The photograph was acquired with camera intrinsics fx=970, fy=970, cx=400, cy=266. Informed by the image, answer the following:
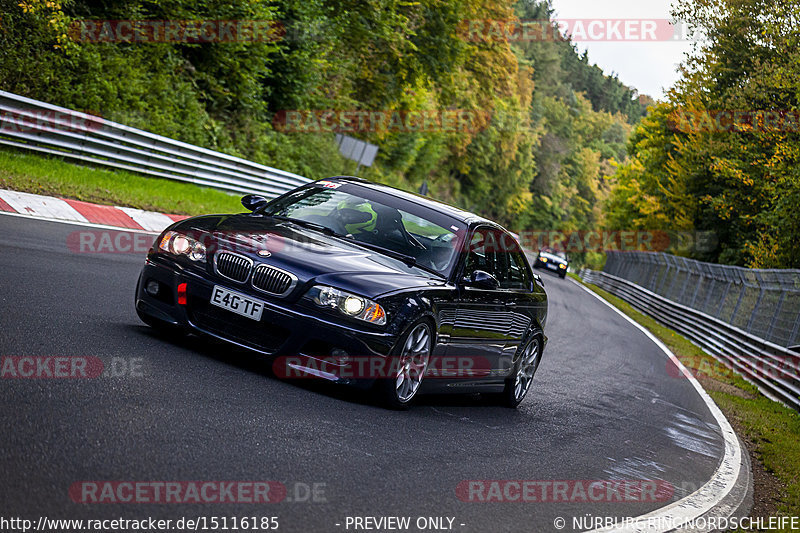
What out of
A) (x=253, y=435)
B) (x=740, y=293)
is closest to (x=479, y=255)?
(x=253, y=435)

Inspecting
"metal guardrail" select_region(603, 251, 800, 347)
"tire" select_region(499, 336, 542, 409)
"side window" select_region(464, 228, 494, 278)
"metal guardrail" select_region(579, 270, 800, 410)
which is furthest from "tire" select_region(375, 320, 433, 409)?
"metal guardrail" select_region(603, 251, 800, 347)

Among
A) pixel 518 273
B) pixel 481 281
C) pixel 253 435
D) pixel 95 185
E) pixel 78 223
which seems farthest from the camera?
pixel 95 185

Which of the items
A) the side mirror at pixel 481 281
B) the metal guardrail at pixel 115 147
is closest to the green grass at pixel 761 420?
the side mirror at pixel 481 281

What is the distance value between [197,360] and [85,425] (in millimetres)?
1992

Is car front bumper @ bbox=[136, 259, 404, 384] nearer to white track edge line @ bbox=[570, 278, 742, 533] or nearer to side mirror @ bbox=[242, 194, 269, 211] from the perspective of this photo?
side mirror @ bbox=[242, 194, 269, 211]

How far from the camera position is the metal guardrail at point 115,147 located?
50.9ft

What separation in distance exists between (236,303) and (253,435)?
1471mm

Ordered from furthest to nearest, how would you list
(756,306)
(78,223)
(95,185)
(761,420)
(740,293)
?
(740,293) → (756,306) → (95,185) → (78,223) → (761,420)

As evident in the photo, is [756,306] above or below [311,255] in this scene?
below

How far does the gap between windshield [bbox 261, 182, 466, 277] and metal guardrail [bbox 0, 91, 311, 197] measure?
8724 millimetres

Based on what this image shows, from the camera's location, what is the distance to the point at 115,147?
59.9 ft

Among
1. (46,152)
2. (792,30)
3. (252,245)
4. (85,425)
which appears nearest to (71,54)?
(46,152)

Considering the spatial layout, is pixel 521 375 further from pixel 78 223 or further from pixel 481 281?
pixel 78 223

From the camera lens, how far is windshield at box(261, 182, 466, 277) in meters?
7.56
